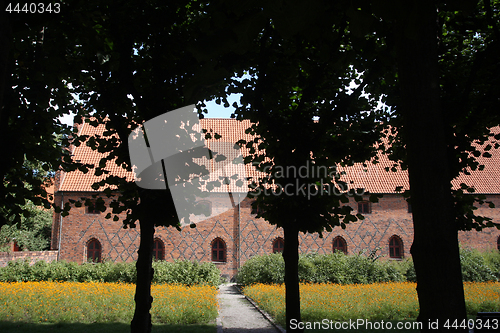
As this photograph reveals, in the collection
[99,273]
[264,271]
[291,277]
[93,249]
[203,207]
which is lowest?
[264,271]

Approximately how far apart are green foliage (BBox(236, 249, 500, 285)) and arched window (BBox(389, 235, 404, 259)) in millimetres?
5108

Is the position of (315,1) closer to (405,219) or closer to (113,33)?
(113,33)

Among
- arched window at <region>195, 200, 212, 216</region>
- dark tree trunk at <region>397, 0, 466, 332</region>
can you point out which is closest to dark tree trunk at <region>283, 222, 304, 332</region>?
arched window at <region>195, 200, 212, 216</region>

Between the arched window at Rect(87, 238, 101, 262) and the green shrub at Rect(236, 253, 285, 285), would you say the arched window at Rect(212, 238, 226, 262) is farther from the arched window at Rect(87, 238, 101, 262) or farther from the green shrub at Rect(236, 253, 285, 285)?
the arched window at Rect(87, 238, 101, 262)

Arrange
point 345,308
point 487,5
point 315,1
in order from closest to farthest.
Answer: point 315,1, point 487,5, point 345,308

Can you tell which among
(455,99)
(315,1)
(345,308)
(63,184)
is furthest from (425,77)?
(63,184)

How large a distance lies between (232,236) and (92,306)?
13.2m

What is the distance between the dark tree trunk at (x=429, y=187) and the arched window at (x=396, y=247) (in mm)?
24620

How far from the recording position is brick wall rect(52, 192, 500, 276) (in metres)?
23.0

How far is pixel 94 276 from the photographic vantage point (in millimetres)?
18000

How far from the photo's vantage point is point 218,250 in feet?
78.9

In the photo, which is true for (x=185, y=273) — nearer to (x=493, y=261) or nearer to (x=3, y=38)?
(x=493, y=261)

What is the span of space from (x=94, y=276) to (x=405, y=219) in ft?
60.4

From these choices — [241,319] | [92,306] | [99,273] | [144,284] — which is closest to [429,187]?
[144,284]
